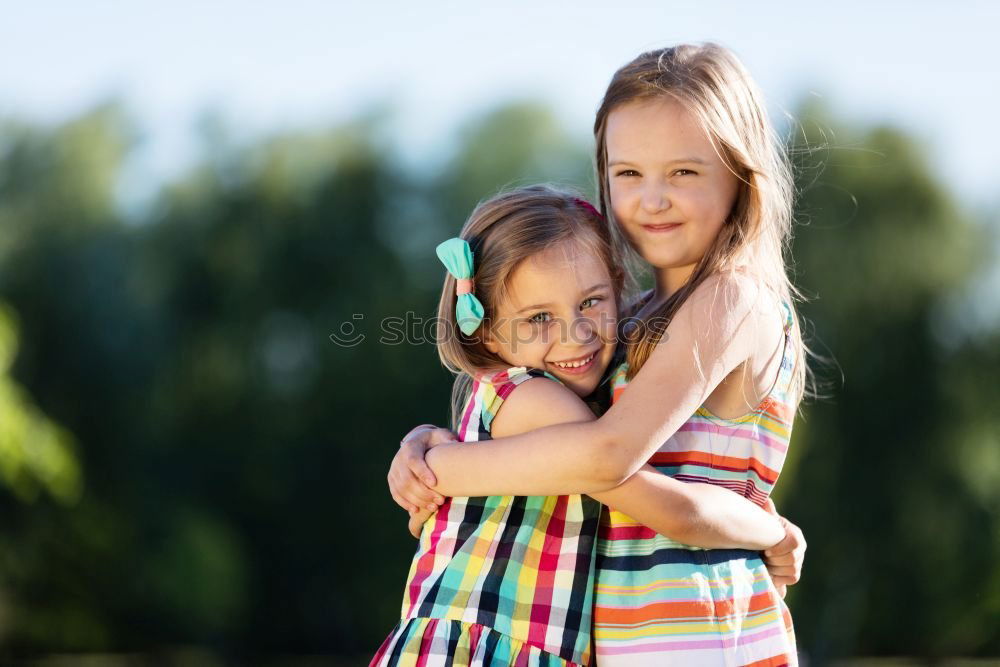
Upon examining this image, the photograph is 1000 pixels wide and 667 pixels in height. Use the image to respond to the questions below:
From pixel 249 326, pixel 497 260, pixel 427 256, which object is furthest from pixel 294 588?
pixel 497 260

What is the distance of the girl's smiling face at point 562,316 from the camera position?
2.24 meters

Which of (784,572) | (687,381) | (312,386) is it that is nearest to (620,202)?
(687,381)

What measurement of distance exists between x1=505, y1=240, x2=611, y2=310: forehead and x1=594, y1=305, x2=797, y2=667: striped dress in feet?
0.64

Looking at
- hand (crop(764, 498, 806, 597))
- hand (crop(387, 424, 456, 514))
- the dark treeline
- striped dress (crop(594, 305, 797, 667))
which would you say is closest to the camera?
striped dress (crop(594, 305, 797, 667))

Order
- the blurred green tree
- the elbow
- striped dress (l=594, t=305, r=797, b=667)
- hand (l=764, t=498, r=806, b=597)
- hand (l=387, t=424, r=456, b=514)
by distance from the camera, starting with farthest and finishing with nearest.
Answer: the blurred green tree < hand (l=764, t=498, r=806, b=597) < hand (l=387, t=424, r=456, b=514) < striped dress (l=594, t=305, r=797, b=667) < the elbow

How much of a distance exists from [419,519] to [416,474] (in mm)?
112

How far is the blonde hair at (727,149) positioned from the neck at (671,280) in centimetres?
6

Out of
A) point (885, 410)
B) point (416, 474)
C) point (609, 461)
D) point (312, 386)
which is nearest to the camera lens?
point (609, 461)

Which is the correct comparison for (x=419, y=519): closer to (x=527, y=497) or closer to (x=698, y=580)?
(x=527, y=497)

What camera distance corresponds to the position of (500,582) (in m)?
2.12

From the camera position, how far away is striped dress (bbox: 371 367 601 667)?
208 centimetres

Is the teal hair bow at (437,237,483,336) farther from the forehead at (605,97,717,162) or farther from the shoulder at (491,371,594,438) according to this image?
the forehead at (605,97,717,162)

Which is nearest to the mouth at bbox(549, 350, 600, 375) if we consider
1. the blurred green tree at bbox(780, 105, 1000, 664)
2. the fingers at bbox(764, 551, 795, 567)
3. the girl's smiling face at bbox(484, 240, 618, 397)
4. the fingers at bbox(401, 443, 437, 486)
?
the girl's smiling face at bbox(484, 240, 618, 397)

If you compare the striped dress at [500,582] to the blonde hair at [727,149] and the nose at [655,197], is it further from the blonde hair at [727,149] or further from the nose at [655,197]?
the nose at [655,197]
